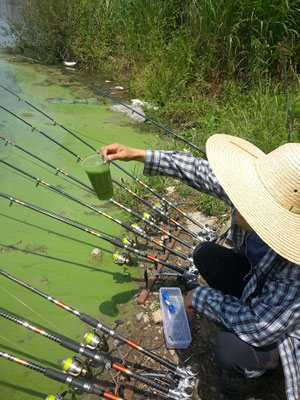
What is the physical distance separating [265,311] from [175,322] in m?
0.84

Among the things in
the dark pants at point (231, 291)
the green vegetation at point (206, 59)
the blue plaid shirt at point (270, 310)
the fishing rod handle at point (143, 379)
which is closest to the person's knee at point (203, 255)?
the dark pants at point (231, 291)

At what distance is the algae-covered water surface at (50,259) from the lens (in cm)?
193

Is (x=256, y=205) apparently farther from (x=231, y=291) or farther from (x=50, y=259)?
(x=50, y=259)

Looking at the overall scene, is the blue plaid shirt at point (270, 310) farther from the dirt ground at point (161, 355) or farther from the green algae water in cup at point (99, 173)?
the green algae water in cup at point (99, 173)

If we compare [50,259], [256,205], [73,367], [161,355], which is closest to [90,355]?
[73,367]

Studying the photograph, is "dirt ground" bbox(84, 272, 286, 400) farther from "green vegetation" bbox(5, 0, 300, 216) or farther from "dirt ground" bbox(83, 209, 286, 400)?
"green vegetation" bbox(5, 0, 300, 216)

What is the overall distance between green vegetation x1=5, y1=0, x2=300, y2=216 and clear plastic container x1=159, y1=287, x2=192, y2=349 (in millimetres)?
1083

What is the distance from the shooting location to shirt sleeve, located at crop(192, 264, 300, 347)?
4.10 feet

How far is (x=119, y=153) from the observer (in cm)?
171

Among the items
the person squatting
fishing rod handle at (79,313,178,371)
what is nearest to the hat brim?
the person squatting

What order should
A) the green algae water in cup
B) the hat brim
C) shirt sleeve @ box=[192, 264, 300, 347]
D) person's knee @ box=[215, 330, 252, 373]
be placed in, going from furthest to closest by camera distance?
1. the green algae water in cup
2. person's knee @ box=[215, 330, 252, 373]
3. shirt sleeve @ box=[192, 264, 300, 347]
4. the hat brim

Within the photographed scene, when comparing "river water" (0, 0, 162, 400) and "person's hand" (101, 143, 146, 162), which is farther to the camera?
"river water" (0, 0, 162, 400)

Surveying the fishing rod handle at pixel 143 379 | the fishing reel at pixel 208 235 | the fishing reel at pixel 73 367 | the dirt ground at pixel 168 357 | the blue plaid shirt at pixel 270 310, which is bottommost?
the dirt ground at pixel 168 357

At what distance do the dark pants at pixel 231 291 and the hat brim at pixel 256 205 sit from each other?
59 cm
